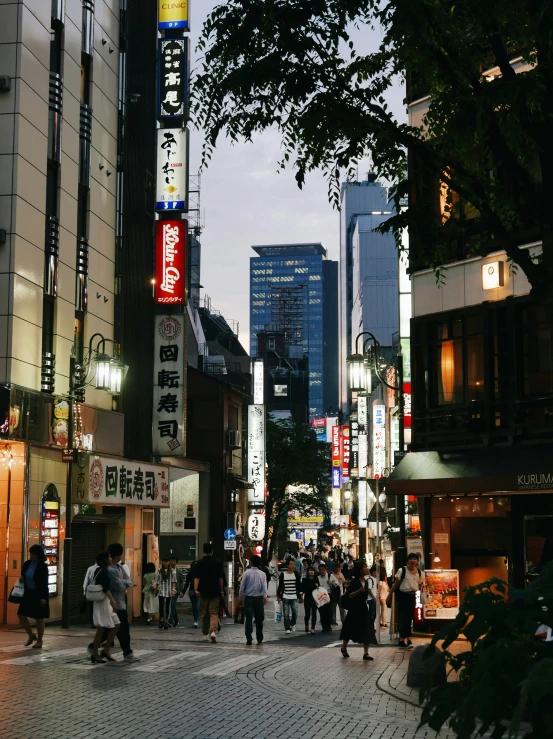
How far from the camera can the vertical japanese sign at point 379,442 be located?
4775 centimetres

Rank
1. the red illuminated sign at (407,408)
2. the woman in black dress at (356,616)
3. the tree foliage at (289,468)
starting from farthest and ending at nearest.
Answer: the tree foliage at (289,468) → the red illuminated sign at (407,408) → the woman in black dress at (356,616)

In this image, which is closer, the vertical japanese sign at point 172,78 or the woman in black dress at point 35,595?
the woman in black dress at point 35,595

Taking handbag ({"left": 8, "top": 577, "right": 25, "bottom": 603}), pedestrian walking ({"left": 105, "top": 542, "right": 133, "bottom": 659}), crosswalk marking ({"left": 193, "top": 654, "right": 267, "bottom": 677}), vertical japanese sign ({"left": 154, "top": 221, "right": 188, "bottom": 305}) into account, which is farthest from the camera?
vertical japanese sign ({"left": 154, "top": 221, "right": 188, "bottom": 305})

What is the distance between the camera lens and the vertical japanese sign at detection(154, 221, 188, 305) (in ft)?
106

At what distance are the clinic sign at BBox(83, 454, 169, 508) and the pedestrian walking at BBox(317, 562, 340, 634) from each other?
5827mm

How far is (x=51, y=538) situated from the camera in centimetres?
2684

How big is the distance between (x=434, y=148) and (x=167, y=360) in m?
21.3

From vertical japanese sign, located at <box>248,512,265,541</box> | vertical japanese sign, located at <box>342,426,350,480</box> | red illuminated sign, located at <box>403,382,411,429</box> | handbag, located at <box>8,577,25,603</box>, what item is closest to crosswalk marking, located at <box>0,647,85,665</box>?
handbag, located at <box>8,577,25,603</box>

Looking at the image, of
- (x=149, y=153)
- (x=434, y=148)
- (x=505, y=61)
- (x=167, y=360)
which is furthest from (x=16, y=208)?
(x=505, y=61)

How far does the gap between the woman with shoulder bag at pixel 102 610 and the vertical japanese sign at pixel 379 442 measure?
28.8m

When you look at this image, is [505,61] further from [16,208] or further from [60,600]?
[60,600]

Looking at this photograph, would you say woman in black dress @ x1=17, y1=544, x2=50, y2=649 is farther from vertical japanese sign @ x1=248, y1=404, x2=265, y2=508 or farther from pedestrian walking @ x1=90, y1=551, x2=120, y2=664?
vertical japanese sign @ x1=248, y1=404, x2=265, y2=508

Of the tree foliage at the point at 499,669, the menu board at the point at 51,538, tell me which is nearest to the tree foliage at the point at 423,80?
the tree foliage at the point at 499,669

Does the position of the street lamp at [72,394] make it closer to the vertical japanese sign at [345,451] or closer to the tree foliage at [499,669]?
the tree foliage at [499,669]
